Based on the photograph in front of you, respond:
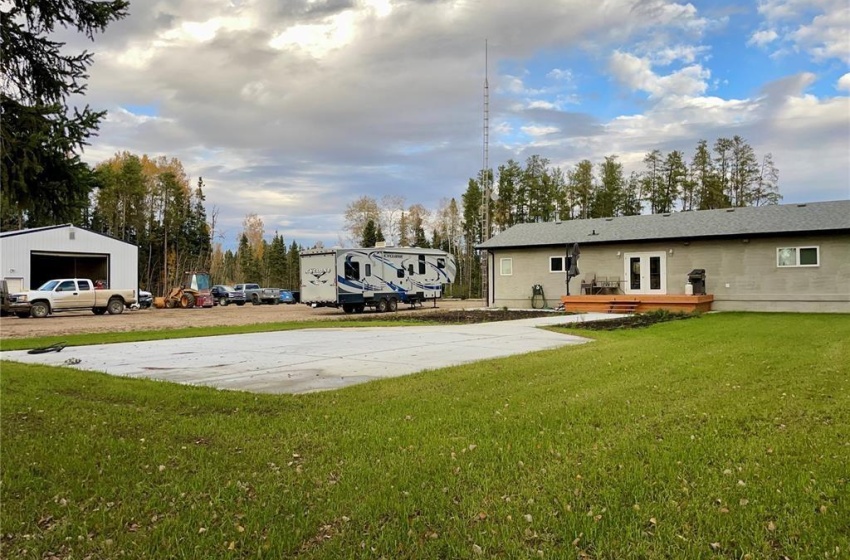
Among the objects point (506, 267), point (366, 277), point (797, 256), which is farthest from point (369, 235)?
point (797, 256)

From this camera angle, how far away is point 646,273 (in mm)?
24125

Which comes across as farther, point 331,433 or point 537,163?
point 537,163

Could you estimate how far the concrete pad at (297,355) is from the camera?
7.79 meters

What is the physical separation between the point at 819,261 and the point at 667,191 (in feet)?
109

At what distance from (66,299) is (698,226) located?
88.4ft

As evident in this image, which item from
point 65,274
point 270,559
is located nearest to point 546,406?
point 270,559

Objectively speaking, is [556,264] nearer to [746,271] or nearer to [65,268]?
[746,271]

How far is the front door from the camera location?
78.1 ft

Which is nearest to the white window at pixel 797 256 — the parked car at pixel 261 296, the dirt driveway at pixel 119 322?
the dirt driveway at pixel 119 322

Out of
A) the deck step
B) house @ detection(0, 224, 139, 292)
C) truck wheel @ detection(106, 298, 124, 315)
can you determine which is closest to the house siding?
the deck step

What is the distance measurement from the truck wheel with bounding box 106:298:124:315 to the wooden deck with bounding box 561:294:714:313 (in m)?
20.5

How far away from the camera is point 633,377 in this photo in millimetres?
7102

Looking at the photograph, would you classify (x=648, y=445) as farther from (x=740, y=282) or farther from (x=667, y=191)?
(x=667, y=191)

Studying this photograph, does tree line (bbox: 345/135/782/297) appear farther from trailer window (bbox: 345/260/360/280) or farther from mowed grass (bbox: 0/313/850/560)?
mowed grass (bbox: 0/313/850/560)
